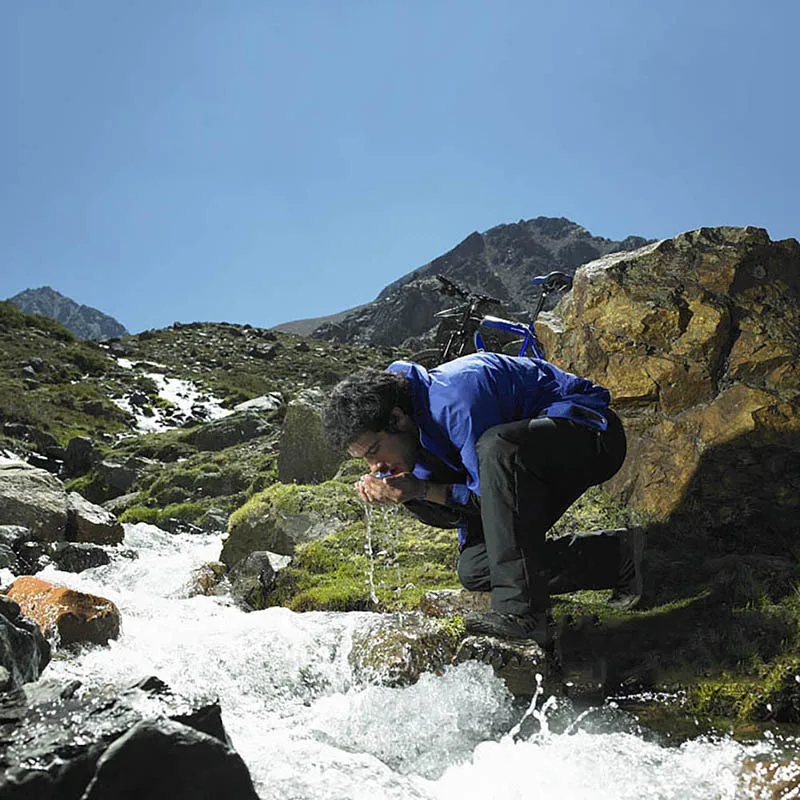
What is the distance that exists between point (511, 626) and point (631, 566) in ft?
3.50

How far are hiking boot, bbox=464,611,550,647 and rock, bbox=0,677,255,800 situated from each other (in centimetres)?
185

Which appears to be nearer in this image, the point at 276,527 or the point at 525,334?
the point at 525,334

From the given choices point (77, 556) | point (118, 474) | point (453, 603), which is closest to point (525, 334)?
point (453, 603)

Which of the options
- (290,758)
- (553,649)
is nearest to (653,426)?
(553,649)

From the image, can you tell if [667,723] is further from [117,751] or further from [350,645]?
[117,751]

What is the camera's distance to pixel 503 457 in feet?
11.8

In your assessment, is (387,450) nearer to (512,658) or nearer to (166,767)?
(512,658)

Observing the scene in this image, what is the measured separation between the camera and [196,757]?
2246 millimetres

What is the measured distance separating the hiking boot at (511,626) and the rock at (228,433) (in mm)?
15404

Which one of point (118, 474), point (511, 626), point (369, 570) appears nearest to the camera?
point (511, 626)

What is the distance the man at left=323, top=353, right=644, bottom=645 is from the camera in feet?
11.9

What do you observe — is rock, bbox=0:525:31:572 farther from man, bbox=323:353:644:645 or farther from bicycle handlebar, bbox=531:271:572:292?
bicycle handlebar, bbox=531:271:572:292

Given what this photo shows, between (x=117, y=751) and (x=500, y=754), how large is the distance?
186 centimetres

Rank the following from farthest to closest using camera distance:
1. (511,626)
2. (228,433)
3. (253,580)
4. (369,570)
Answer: (228,433), (253,580), (369,570), (511,626)
